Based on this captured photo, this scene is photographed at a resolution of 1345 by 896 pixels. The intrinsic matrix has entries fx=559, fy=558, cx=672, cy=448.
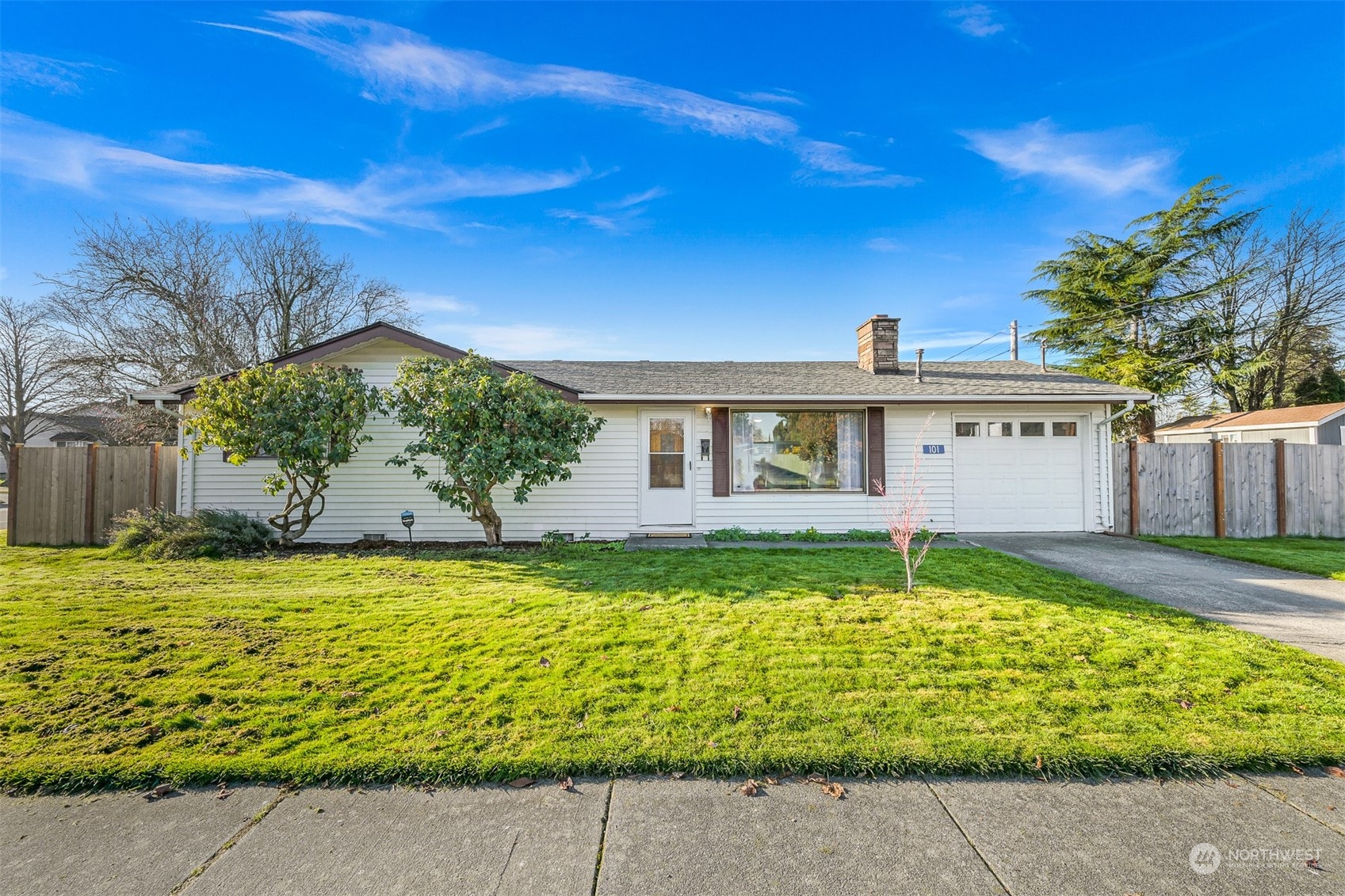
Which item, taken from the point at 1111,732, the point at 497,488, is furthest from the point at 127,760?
the point at 497,488

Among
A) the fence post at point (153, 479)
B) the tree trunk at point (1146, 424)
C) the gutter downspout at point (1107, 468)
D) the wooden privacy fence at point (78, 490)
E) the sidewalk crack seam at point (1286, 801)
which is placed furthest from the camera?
the tree trunk at point (1146, 424)

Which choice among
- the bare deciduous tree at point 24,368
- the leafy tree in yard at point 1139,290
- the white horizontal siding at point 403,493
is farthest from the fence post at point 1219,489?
the bare deciduous tree at point 24,368

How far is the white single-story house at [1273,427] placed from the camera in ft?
55.9

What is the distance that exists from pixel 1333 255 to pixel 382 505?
3222 cm

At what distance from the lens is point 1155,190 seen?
17.7m

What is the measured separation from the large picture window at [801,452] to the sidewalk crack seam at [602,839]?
7703mm

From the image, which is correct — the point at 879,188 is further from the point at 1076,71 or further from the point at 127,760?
the point at 127,760

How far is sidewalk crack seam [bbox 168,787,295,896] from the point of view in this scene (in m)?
1.95

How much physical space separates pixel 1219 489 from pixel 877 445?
6143mm

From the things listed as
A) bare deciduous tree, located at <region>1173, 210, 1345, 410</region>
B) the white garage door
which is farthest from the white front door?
bare deciduous tree, located at <region>1173, 210, 1345, 410</region>

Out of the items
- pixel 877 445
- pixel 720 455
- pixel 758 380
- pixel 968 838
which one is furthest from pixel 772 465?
pixel 968 838

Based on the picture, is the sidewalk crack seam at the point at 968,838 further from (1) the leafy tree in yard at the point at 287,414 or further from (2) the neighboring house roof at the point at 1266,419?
(2) the neighboring house roof at the point at 1266,419

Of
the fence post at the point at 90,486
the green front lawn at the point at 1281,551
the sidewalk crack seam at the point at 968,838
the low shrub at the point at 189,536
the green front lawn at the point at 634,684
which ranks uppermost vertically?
the fence post at the point at 90,486

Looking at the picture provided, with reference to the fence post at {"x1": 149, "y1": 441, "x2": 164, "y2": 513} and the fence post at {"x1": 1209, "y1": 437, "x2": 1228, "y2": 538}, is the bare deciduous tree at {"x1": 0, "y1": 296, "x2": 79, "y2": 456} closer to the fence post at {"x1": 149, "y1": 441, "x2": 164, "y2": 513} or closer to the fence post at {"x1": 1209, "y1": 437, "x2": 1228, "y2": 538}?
the fence post at {"x1": 149, "y1": 441, "x2": 164, "y2": 513}
